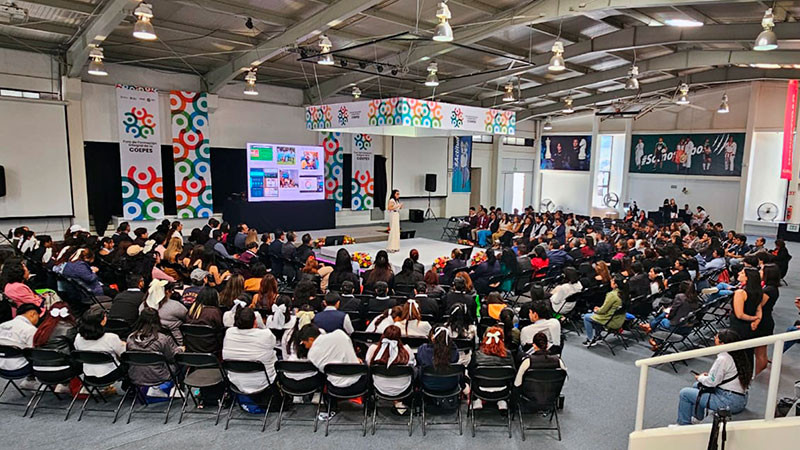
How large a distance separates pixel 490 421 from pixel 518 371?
56 cm

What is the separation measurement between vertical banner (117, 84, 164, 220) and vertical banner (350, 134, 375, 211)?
6014mm

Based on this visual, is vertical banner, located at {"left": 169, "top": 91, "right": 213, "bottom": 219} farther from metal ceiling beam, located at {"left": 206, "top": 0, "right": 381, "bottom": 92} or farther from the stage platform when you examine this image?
the stage platform

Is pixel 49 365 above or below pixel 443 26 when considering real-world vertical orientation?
below

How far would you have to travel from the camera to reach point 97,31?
27.5ft

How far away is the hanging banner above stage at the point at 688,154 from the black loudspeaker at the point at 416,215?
8.65 metres

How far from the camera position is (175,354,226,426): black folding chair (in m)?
3.89

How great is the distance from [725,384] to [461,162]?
1652cm

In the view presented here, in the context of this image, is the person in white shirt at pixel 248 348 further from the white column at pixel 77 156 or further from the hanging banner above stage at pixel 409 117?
the white column at pixel 77 156

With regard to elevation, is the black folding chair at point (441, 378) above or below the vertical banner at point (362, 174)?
below

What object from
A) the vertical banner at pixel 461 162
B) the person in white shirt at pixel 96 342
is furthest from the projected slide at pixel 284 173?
the person in white shirt at pixel 96 342

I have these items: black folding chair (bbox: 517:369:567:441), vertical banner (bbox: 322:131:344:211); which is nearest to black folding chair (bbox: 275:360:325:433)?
black folding chair (bbox: 517:369:567:441)

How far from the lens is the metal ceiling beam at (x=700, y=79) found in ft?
45.4

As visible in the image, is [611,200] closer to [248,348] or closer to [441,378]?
[441,378]

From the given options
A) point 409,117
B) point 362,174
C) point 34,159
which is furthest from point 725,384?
point 362,174
